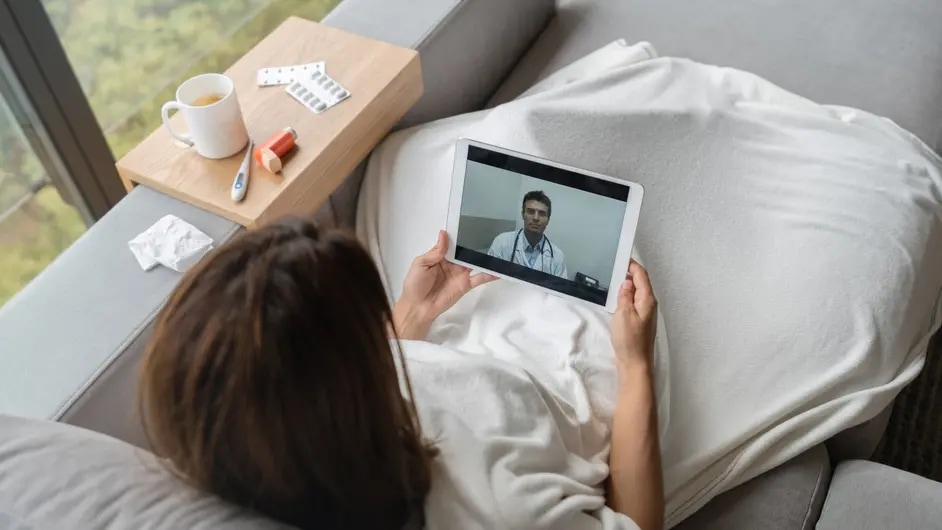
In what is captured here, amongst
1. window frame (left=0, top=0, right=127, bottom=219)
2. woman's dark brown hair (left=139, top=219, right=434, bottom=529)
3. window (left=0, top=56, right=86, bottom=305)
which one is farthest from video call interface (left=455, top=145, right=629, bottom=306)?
window (left=0, top=56, right=86, bottom=305)

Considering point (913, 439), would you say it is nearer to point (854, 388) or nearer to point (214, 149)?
point (854, 388)

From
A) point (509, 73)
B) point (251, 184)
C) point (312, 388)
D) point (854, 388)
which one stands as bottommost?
point (854, 388)

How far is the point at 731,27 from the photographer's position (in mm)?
1505

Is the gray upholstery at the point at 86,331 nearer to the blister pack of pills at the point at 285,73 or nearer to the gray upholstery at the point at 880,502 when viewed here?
the blister pack of pills at the point at 285,73

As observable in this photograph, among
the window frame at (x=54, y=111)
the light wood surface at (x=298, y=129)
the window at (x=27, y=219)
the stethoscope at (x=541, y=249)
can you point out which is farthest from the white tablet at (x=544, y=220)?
the window at (x=27, y=219)

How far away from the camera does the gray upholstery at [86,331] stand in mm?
829

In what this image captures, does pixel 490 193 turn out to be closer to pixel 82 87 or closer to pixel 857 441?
pixel 857 441

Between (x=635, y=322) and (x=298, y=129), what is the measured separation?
0.54 meters

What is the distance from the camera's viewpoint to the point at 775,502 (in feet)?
3.14

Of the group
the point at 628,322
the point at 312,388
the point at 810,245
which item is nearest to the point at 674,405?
the point at 628,322

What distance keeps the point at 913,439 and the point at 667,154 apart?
0.72m

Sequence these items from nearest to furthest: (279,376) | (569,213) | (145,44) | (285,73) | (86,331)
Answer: (279,376), (86,331), (569,213), (285,73), (145,44)

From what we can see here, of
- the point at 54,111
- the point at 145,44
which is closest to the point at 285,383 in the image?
the point at 54,111

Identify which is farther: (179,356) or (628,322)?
(628,322)
